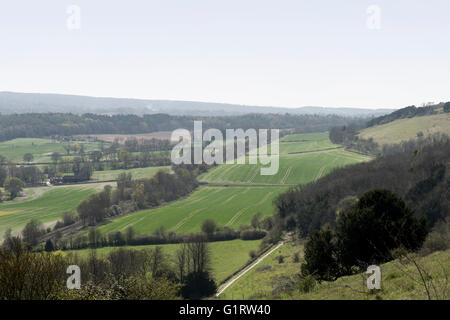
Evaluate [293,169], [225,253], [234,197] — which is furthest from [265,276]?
[293,169]

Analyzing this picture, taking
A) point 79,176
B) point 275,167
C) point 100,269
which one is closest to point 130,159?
point 79,176

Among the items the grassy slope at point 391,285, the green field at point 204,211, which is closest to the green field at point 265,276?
the grassy slope at point 391,285

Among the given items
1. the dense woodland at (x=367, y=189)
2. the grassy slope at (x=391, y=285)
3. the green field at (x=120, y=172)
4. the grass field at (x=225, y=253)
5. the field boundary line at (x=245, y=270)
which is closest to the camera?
the grassy slope at (x=391, y=285)

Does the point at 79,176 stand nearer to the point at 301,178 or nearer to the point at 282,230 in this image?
the point at 301,178

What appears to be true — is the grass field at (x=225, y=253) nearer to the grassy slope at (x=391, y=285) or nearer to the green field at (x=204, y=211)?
the green field at (x=204, y=211)

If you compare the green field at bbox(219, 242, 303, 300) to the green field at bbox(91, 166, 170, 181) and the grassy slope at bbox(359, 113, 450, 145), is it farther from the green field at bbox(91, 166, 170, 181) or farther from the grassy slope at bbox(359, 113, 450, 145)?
the grassy slope at bbox(359, 113, 450, 145)

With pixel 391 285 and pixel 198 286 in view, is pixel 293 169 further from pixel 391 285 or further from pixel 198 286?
pixel 391 285
